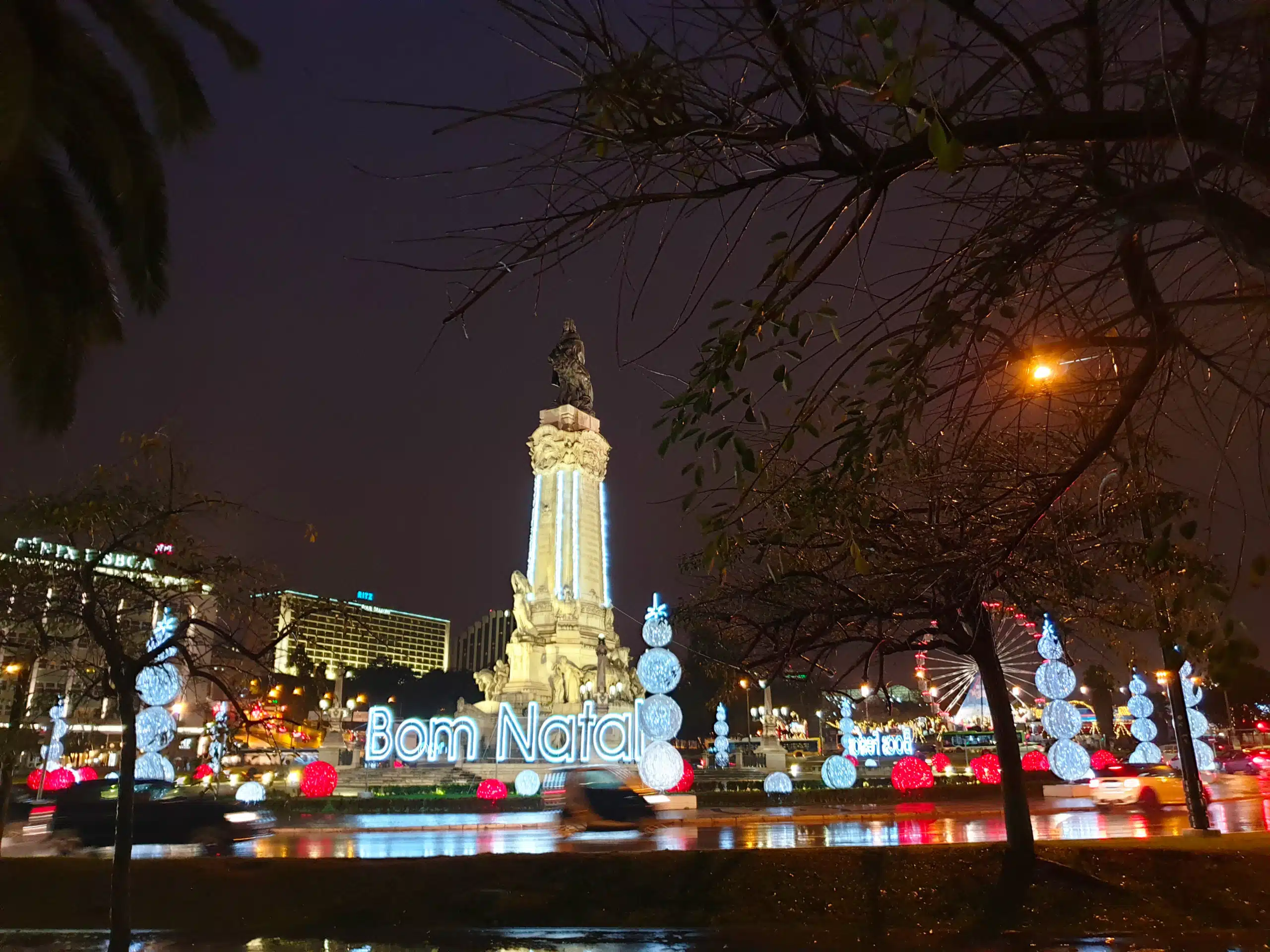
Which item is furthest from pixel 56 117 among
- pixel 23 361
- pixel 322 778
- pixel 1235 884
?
pixel 322 778

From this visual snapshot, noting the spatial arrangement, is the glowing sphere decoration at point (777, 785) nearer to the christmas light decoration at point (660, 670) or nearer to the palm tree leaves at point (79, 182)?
the christmas light decoration at point (660, 670)

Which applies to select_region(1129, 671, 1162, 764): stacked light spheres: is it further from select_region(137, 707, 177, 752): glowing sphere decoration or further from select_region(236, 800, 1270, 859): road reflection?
select_region(137, 707, 177, 752): glowing sphere decoration

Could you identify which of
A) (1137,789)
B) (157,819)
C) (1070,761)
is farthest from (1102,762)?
(157,819)

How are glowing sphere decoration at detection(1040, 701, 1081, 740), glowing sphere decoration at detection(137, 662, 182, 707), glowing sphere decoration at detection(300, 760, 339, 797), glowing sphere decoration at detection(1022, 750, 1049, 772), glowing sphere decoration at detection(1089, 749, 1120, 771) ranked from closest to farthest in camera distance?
1. glowing sphere decoration at detection(137, 662, 182, 707)
2. glowing sphere decoration at detection(1040, 701, 1081, 740)
3. glowing sphere decoration at detection(300, 760, 339, 797)
4. glowing sphere decoration at detection(1022, 750, 1049, 772)
5. glowing sphere decoration at detection(1089, 749, 1120, 771)

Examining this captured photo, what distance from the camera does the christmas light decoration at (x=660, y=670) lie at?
24.3 meters

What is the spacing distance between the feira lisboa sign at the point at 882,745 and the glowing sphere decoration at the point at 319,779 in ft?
96.2

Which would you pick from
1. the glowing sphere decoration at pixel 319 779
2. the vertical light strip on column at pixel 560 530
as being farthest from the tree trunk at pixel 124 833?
the vertical light strip on column at pixel 560 530

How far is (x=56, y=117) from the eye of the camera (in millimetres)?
10359

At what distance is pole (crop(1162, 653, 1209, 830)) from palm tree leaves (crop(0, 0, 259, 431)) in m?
18.1

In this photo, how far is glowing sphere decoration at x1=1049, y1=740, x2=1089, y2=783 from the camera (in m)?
23.7

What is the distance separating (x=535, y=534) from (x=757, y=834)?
32.8 metres

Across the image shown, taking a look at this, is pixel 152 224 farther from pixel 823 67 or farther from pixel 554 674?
pixel 554 674

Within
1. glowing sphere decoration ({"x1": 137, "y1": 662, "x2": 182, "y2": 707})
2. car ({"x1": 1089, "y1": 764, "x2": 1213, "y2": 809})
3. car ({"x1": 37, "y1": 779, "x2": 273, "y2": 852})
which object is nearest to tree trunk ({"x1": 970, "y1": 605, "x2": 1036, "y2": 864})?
glowing sphere decoration ({"x1": 137, "y1": 662, "x2": 182, "y2": 707})

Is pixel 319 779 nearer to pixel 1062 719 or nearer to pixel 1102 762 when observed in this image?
pixel 1062 719
